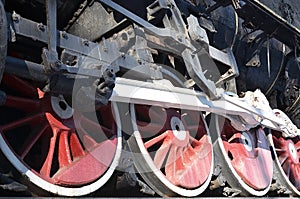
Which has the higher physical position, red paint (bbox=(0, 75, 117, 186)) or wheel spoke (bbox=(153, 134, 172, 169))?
red paint (bbox=(0, 75, 117, 186))

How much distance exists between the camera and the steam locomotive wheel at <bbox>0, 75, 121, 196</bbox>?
1004 millimetres

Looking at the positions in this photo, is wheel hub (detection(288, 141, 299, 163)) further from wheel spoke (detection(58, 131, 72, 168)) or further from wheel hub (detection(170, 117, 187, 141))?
wheel spoke (detection(58, 131, 72, 168))

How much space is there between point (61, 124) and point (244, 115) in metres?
0.82

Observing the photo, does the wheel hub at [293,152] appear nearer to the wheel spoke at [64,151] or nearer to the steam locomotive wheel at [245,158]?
the steam locomotive wheel at [245,158]

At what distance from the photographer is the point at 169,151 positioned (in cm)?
138

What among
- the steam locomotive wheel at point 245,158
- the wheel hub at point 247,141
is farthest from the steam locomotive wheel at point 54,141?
the wheel hub at point 247,141

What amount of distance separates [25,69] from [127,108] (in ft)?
1.39

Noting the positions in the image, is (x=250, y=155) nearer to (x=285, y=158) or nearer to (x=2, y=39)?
→ (x=285, y=158)

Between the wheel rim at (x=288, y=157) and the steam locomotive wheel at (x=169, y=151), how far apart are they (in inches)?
23.0

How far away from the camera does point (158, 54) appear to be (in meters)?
1.54

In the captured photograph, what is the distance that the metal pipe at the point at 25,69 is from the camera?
900mm

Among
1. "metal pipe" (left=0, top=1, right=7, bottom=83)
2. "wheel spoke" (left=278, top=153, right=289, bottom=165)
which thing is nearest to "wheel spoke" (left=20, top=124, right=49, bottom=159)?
"metal pipe" (left=0, top=1, right=7, bottom=83)

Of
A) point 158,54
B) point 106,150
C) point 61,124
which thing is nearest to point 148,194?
point 106,150

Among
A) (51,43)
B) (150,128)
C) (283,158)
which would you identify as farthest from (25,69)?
(283,158)
